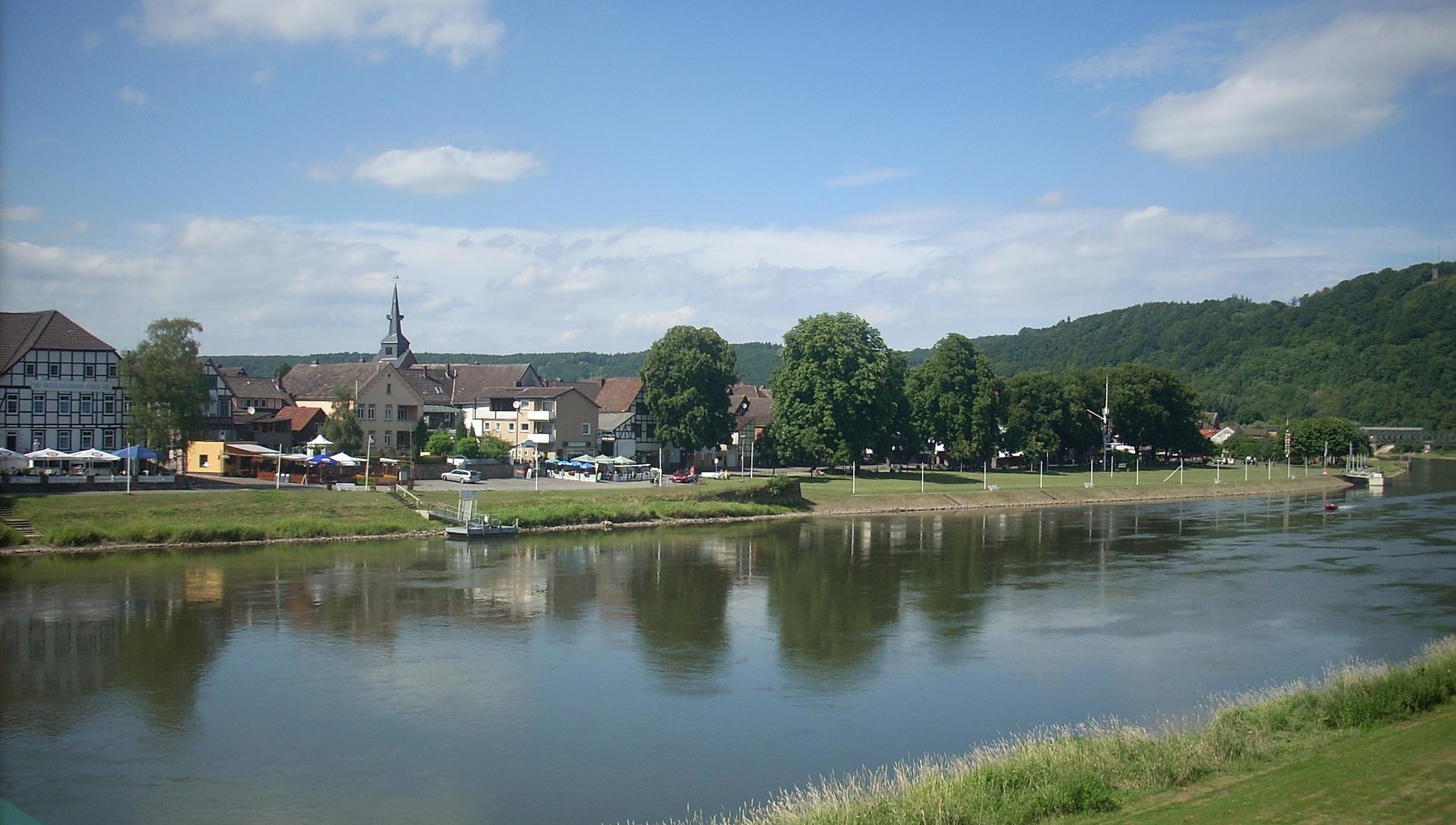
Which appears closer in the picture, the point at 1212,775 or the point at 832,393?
Result: the point at 1212,775

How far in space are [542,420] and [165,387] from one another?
84.9 feet

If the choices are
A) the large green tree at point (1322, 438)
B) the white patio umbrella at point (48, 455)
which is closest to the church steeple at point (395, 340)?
the white patio umbrella at point (48, 455)

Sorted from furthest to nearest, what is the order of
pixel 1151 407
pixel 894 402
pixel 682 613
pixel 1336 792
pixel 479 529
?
1. pixel 1151 407
2. pixel 894 402
3. pixel 479 529
4. pixel 682 613
5. pixel 1336 792

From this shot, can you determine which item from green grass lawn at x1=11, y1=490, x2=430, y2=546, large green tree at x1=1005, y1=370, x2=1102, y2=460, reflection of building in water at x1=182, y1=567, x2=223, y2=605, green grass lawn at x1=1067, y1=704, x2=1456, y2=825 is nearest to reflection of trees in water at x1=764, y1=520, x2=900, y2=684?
green grass lawn at x1=1067, y1=704, x2=1456, y2=825

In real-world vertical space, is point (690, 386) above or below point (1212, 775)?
above

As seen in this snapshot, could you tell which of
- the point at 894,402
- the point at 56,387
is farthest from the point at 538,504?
the point at 894,402

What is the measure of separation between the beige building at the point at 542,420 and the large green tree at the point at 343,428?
35.4ft

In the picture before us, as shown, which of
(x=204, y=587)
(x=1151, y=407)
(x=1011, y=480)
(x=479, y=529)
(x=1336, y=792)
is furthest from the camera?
(x=1151, y=407)

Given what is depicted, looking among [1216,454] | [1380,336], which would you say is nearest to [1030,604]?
[1216,454]

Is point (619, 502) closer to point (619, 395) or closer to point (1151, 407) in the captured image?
point (619, 395)

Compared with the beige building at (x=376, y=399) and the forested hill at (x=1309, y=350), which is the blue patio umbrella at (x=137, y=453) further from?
the forested hill at (x=1309, y=350)

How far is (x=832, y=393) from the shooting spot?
224ft

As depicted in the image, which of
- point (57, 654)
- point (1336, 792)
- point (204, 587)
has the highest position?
point (1336, 792)

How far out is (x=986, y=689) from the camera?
22.9 meters
